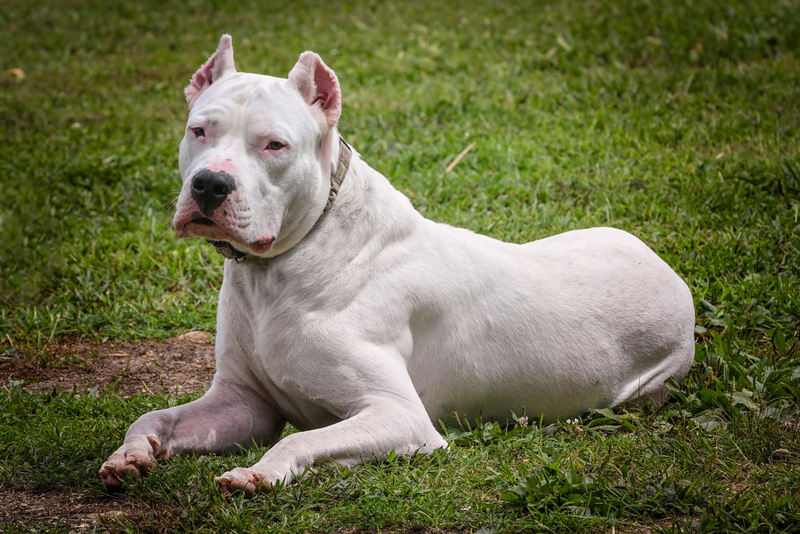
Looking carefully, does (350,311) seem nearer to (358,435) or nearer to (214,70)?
(358,435)

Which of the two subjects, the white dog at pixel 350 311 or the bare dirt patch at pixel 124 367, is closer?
the white dog at pixel 350 311

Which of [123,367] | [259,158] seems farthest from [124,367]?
[259,158]

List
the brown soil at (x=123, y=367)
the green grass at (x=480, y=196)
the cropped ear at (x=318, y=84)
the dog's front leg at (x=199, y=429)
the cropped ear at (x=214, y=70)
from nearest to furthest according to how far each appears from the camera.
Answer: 1. the green grass at (x=480, y=196)
2. the dog's front leg at (x=199, y=429)
3. the cropped ear at (x=318, y=84)
4. the cropped ear at (x=214, y=70)
5. the brown soil at (x=123, y=367)

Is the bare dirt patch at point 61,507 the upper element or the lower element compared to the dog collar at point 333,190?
lower

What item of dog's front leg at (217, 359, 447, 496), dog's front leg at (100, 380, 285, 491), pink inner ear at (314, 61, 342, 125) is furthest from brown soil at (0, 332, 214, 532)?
pink inner ear at (314, 61, 342, 125)

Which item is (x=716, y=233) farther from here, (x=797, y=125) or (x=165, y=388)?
(x=165, y=388)

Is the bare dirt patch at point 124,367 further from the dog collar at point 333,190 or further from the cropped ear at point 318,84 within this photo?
the cropped ear at point 318,84

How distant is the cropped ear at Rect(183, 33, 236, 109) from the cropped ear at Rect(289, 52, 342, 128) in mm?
361

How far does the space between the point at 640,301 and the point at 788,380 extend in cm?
79

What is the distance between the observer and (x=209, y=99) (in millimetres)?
3705

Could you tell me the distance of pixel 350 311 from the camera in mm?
3791

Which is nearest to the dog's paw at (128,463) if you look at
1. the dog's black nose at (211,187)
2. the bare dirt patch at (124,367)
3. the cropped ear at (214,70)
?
the dog's black nose at (211,187)

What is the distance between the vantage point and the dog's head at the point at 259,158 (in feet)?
11.3

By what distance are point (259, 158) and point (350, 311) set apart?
0.76 metres
